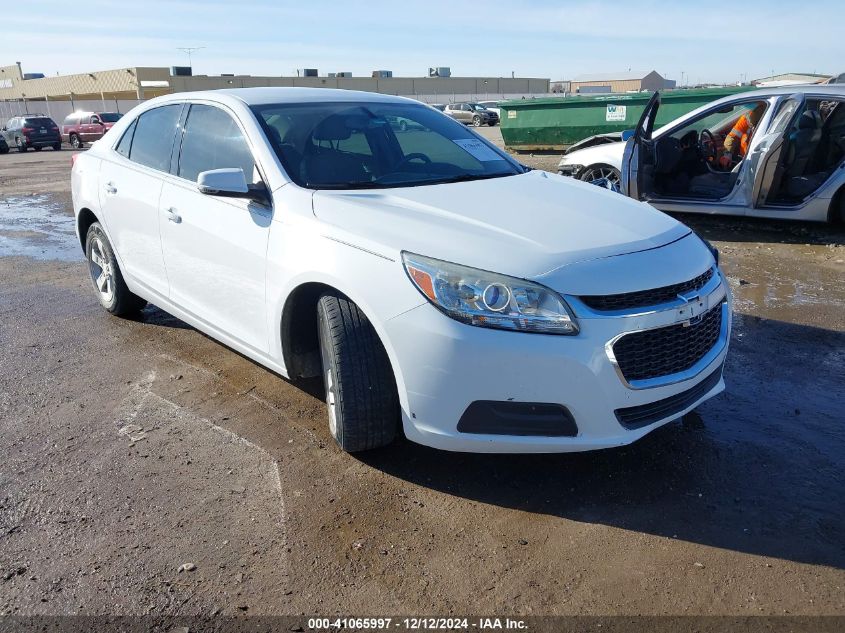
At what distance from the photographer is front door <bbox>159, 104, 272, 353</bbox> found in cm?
346

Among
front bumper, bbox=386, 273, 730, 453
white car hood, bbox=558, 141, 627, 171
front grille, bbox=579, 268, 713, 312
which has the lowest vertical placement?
front bumper, bbox=386, 273, 730, 453

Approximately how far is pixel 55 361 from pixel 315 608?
10.2 feet

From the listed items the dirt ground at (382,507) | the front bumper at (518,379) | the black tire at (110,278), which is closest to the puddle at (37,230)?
the black tire at (110,278)

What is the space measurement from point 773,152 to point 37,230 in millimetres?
9416

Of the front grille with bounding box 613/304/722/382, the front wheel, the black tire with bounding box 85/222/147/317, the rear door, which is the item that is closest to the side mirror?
the rear door

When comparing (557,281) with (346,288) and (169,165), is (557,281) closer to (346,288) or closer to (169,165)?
(346,288)

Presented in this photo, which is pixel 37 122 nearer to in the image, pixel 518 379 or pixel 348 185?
pixel 348 185

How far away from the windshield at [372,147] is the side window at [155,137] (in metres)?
0.86

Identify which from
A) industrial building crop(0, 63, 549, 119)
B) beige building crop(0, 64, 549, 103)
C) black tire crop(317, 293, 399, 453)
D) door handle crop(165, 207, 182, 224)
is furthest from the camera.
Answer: beige building crop(0, 64, 549, 103)

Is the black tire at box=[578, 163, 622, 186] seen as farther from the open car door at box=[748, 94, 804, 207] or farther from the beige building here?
the beige building

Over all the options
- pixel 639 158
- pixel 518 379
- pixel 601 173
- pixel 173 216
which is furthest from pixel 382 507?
pixel 601 173

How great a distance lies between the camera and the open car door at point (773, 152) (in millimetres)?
7238

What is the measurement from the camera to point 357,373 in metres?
2.94

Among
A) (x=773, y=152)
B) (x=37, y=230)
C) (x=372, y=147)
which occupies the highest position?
(x=372, y=147)
